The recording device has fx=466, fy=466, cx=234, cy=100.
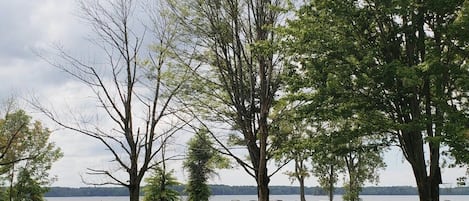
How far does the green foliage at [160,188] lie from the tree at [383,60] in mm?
23310

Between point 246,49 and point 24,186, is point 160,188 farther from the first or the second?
point 246,49

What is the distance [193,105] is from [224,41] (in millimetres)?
3906

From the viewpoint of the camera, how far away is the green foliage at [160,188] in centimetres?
3466

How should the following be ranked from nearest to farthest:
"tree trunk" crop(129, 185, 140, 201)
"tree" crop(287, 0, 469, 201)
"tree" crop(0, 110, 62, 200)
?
"tree" crop(287, 0, 469, 201)
"tree trunk" crop(129, 185, 140, 201)
"tree" crop(0, 110, 62, 200)

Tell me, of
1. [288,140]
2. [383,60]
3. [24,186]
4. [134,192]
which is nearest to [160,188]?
[24,186]

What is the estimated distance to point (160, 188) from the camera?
35062mm

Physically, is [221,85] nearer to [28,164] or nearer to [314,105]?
[314,105]

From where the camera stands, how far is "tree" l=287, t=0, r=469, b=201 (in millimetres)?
12180

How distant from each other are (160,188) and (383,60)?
992 inches

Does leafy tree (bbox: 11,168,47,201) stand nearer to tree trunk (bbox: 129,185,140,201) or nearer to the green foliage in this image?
the green foliage

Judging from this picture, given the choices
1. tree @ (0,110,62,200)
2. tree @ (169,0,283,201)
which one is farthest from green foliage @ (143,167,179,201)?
tree @ (169,0,283,201)

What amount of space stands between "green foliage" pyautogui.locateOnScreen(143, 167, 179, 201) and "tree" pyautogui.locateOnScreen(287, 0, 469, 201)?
23.3m

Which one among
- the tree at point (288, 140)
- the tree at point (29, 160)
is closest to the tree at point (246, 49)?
the tree at point (288, 140)

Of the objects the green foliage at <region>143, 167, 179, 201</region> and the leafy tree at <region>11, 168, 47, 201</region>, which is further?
the green foliage at <region>143, 167, 179, 201</region>
